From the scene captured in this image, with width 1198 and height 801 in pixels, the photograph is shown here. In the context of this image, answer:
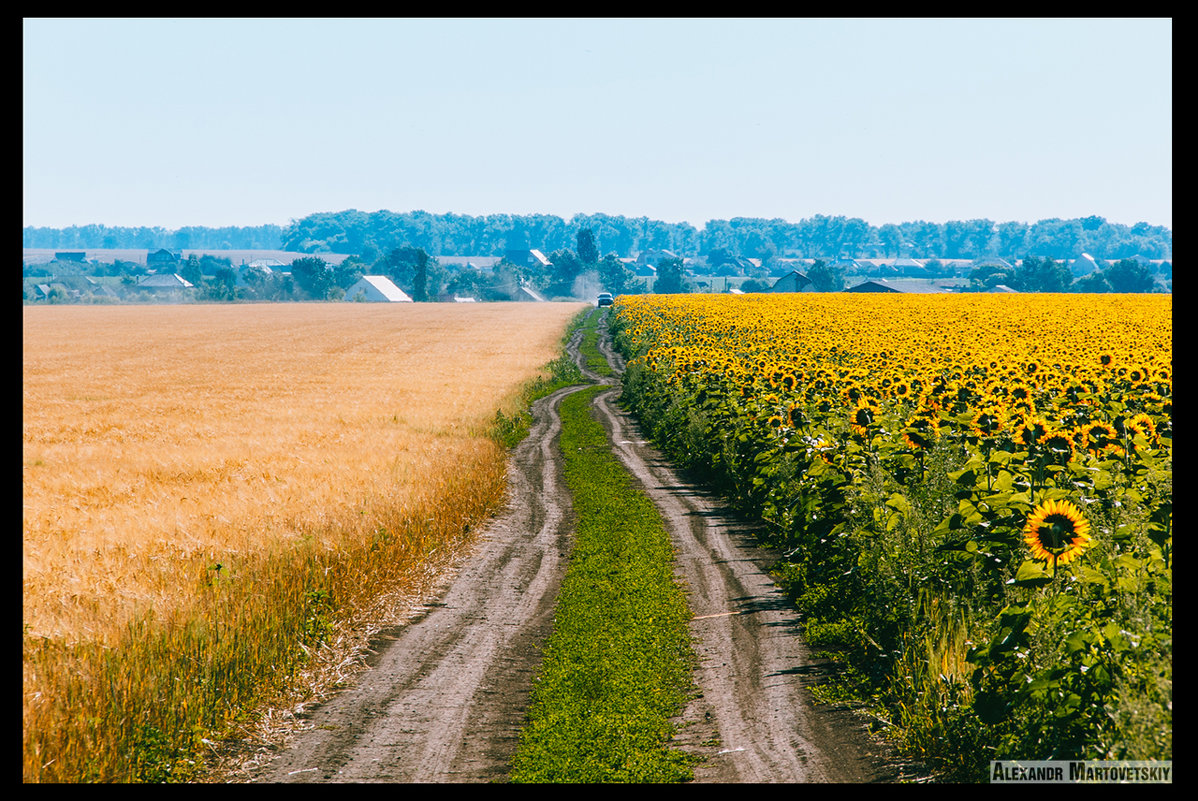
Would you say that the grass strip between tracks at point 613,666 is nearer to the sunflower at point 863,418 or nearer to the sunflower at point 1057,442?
the sunflower at point 863,418

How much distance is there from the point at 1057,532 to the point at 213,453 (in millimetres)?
15943

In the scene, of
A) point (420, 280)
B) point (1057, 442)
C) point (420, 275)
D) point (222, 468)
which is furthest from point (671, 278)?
point (1057, 442)

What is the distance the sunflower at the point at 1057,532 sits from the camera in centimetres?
620

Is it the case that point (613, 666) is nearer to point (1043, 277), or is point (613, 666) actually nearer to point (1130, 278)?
point (1130, 278)

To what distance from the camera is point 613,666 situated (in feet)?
28.5

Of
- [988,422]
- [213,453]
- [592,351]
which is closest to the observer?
[988,422]

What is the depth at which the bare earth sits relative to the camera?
675 cm

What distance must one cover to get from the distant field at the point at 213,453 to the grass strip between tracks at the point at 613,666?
3.00 m

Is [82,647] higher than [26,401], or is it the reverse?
[82,647]

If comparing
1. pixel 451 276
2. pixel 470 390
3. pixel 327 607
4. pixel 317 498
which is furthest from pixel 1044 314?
pixel 451 276

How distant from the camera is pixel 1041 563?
6691 mm

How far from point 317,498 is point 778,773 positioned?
896 cm

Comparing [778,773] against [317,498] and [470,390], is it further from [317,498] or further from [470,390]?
[470,390]

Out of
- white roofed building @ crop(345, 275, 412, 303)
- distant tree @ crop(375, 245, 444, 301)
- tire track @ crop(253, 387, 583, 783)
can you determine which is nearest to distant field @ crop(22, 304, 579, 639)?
tire track @ crop(253, 387, 583, 783)
